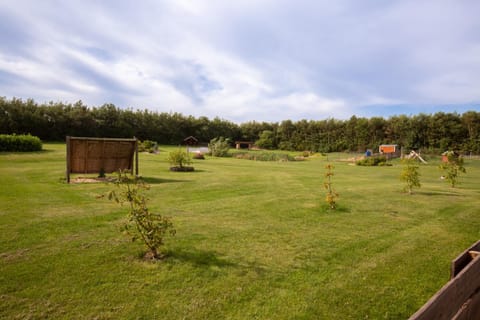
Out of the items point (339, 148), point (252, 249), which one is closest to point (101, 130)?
point (339, 148)

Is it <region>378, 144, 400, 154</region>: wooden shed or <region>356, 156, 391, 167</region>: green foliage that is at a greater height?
<region>378, 144, 400, 154</region>: wooden shed

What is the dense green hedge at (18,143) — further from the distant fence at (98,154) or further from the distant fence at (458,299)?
the distant fence at (458,299)

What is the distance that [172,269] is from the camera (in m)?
3.40

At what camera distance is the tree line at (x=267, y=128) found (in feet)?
112

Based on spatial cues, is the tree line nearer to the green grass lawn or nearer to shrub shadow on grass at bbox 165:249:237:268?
the green grass lawn

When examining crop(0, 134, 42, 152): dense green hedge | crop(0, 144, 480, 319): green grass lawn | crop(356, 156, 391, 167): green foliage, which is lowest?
crop(0, 144, 480, 319): green grass lawn

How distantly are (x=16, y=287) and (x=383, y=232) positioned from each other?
17.6ft

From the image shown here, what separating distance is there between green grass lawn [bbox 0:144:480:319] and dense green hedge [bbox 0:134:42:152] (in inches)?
683

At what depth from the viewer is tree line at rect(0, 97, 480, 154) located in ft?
112

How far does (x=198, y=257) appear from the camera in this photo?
3762mm

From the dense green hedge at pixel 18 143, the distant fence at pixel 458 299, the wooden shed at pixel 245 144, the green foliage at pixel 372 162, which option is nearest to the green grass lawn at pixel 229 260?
the distant fence at pixel 458 299

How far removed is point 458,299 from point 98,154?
34.0 ft

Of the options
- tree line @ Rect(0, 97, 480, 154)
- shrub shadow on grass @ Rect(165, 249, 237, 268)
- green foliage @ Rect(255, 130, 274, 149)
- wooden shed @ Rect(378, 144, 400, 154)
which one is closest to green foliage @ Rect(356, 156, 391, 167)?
wooden shed @ Rect(378, 144, 400, 154)

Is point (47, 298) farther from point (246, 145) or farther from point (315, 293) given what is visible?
point (246, 145)
